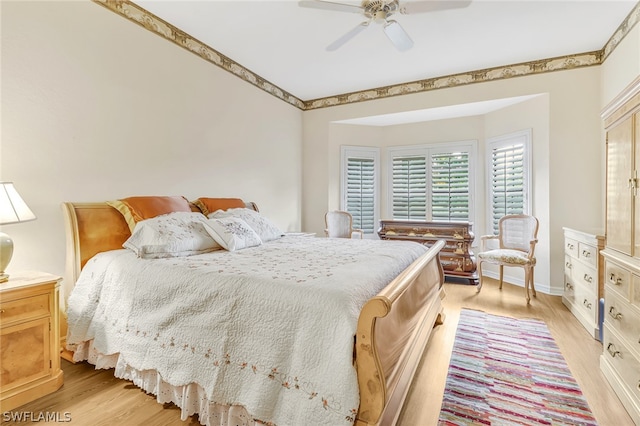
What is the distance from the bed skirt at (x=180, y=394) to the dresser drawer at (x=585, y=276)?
301 cm

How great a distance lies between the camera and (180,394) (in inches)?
63.6

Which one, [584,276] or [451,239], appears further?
[451,239]

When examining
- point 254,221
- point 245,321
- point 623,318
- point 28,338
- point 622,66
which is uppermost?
point 622,66

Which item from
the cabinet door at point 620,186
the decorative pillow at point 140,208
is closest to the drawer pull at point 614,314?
the cabinet door at point 620,186

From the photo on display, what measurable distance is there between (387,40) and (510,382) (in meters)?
3.28

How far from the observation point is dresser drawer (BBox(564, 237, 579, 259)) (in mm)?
3143

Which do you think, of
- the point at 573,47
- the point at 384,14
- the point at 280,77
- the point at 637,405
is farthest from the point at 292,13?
the point at 637,405

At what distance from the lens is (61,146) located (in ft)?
7.40

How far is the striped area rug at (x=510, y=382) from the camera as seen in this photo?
164 centimetres

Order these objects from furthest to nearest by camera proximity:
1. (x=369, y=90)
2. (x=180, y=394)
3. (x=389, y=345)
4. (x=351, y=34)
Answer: (x=369, y=90) < (x=351, y=34) < (x=180, y=394) < (x=389, y=345)

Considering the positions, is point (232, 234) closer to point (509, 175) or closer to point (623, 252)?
point (623, 252)

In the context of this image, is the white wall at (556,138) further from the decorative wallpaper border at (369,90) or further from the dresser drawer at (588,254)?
the dresser drawer at (588,254)

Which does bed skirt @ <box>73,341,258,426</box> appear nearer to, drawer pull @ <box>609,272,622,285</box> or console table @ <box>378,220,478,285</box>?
drawer pull @ <box>609,272,622,285</box>

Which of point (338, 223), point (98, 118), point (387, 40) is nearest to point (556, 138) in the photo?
point (387, 40)
